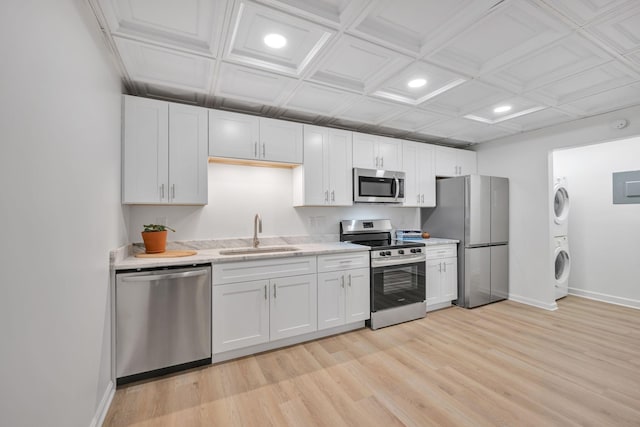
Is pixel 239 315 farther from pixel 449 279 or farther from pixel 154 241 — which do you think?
pixel 449 279

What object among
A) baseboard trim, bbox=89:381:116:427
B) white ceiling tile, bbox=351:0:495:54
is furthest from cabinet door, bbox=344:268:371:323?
white ceiling tile, bbox=351:0:495:54

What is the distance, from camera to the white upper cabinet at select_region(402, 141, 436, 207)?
403 cm

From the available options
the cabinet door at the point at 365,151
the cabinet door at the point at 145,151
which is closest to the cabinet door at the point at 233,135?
the cabinet door at the point at 145,151

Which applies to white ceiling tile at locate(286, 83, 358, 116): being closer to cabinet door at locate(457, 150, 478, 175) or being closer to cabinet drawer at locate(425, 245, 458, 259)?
cabinet drawer at locate(425, 245, 458, 259)

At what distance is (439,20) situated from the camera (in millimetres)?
1760

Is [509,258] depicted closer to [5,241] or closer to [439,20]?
[439,20]

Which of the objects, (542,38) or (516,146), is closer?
(542,38)

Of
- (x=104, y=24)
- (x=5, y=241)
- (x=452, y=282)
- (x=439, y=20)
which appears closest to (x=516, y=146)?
(x=452, y=282)

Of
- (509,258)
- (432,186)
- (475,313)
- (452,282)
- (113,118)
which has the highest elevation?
(113,118)

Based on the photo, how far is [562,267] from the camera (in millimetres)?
4312

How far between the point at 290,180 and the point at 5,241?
2755 mm

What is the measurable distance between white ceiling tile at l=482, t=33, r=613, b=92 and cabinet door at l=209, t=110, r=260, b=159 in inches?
89.4

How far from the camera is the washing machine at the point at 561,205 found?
411 cm

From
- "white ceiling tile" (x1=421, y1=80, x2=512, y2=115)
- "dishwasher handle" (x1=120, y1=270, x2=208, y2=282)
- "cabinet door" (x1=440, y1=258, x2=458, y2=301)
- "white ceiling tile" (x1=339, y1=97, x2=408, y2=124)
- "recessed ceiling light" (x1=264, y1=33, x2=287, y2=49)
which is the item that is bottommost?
"cabinet door" (x1=440, y1=258, x2=458, y2=301)
